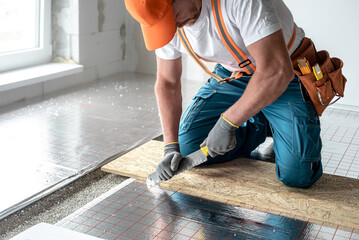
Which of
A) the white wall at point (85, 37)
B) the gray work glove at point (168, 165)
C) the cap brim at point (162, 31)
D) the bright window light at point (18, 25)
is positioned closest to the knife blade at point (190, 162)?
the gray work glove at point (168, 165)

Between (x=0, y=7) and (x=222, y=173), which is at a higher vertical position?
(x=0, y=7)

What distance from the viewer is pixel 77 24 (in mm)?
4352

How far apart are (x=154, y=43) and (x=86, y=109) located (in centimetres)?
196

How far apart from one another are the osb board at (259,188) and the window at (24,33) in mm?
2102

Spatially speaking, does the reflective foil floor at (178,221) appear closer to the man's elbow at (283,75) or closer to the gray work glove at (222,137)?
the gray work glove at (222,137)

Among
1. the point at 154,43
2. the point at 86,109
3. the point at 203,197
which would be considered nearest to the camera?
the point at 154,43

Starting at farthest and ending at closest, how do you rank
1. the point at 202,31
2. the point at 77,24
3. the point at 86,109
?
the point at 77,24, the point at 86,109, the point at 202,31

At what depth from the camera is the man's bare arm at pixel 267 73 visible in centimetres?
179

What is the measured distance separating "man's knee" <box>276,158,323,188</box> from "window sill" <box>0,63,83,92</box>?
2401mm

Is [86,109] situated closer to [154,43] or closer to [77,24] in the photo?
[77,24]

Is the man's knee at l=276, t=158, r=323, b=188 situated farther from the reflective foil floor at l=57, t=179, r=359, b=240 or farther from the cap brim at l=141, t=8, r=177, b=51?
the cap brim at l=141, t=8, r=177, b=51

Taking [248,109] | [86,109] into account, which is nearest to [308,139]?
[248,109]

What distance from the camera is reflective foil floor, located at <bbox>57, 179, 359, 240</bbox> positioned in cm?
182

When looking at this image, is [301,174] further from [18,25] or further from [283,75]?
[18,25]
